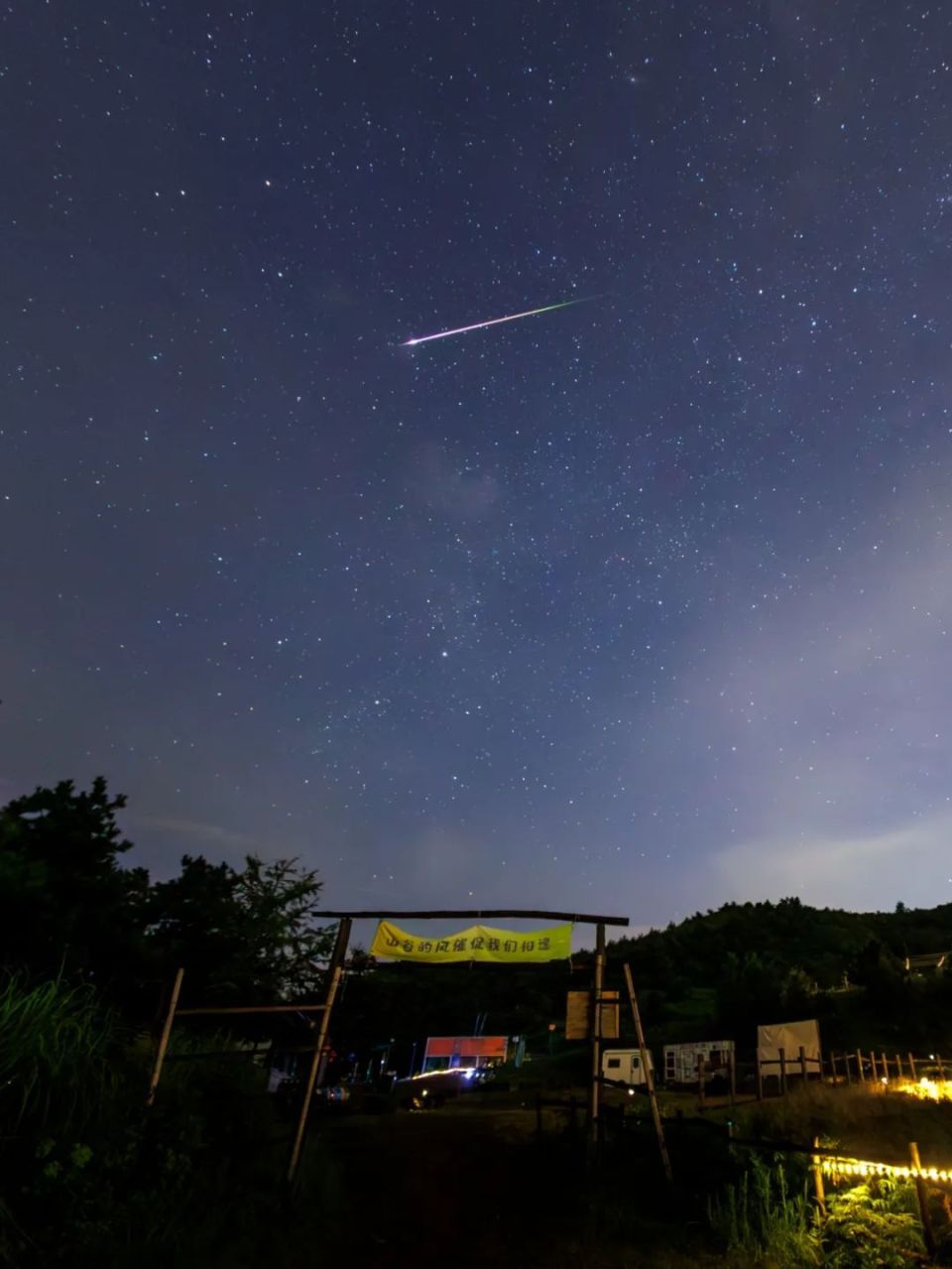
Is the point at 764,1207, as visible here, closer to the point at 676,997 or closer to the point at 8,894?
the point at 8,894

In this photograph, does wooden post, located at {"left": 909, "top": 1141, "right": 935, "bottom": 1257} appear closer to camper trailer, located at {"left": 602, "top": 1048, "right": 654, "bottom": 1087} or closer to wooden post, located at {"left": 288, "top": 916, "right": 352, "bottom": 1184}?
wooden post, located at {"left": 288, "top": 916, "right": 352, "bottom": 1184}

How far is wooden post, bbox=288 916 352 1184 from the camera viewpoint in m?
11.0

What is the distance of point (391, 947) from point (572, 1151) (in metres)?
4.68

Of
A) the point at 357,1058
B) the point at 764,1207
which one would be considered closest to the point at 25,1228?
the point at 764,1207

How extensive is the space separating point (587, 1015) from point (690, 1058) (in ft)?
85.8

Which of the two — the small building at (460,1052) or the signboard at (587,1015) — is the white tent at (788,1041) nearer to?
the small building at (460,1052)

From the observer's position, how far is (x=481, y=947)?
13742 millimetres

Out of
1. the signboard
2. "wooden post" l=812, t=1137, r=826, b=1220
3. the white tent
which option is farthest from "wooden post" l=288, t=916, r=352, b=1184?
the white tent

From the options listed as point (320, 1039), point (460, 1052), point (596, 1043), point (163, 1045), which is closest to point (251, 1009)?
point (320, 1039)

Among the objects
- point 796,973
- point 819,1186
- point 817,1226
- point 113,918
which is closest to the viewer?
point 817,1226

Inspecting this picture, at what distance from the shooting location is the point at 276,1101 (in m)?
22.4

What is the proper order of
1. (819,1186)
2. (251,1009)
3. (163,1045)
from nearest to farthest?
1. (819,1186)
2. (163,1045)
3. (251,1009)

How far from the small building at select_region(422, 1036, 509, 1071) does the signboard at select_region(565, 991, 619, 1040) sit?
36.3 metres

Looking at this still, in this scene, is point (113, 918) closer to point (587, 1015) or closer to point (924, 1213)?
point (587, 1015)
